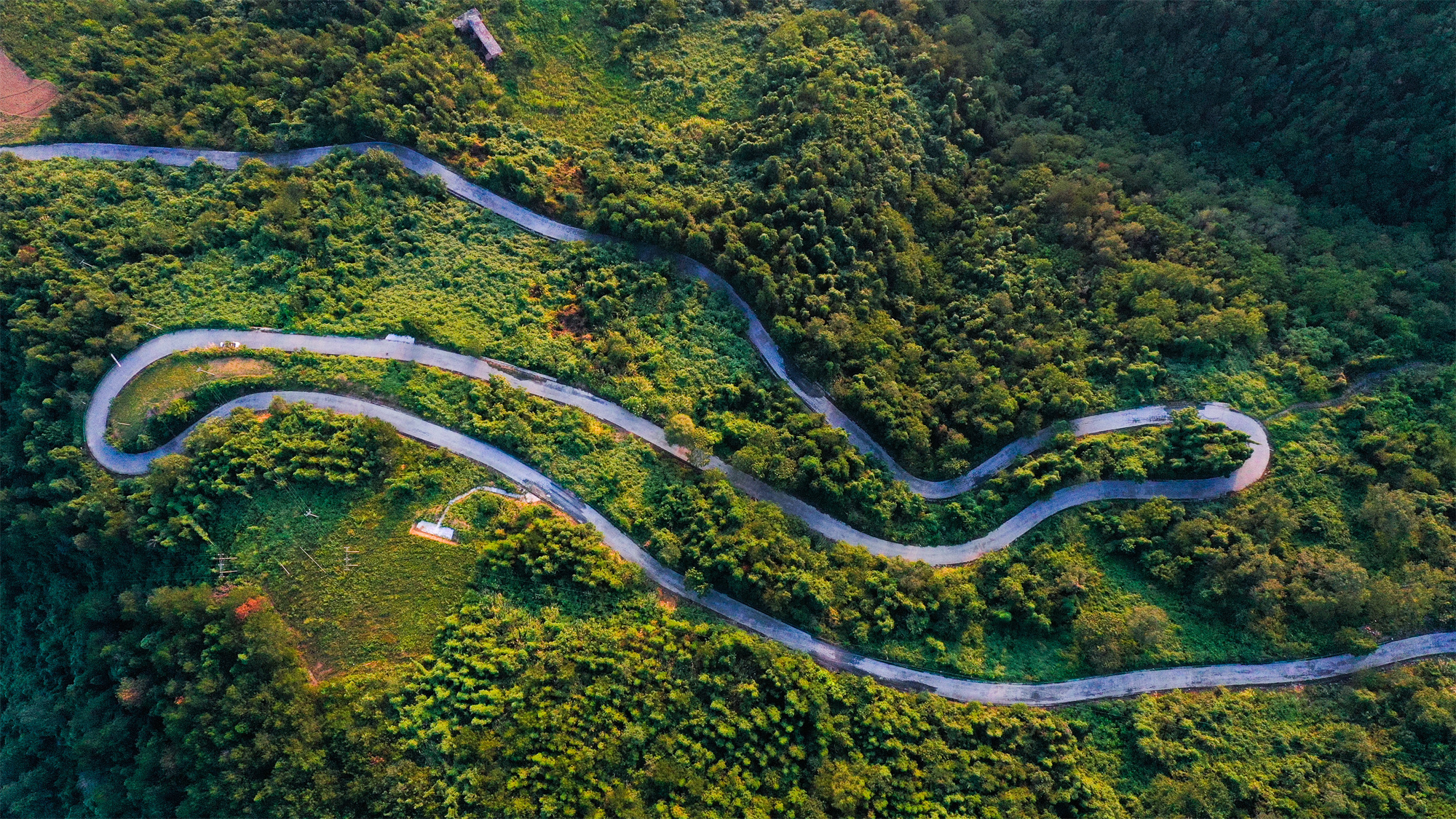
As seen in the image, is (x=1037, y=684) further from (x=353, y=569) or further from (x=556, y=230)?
(x=556, y=230)

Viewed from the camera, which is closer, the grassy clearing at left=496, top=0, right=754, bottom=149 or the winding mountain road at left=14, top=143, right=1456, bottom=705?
the winding mountain road at left=14, top=143, right=1456, bottom=705

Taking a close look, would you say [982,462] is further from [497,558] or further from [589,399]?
[497,558]

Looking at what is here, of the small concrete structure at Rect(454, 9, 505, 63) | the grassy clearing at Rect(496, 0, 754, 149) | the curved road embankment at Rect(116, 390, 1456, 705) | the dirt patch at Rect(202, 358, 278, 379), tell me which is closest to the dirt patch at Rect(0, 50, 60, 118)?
the dirt patch at Rect(202, 358, 278, 379)

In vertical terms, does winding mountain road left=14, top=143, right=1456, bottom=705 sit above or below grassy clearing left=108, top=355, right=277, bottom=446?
below

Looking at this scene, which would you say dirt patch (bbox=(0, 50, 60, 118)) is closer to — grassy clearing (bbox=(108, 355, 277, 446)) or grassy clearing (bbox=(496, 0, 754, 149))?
grassy clearing (bbox=(108, 355, 277, 446))

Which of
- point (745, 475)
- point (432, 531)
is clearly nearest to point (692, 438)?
point (745, 475)

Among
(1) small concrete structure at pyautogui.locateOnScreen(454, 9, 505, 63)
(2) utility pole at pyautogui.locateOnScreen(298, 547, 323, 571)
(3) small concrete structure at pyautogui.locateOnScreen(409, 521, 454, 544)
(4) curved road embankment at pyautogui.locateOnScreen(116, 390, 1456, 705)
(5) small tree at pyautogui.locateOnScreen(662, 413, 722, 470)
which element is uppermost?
(1) small concrete structure at pyautogui.locateOnScreen(454, 9, 505, 63)

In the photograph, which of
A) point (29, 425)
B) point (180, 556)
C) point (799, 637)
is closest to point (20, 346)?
point (29, 425)
